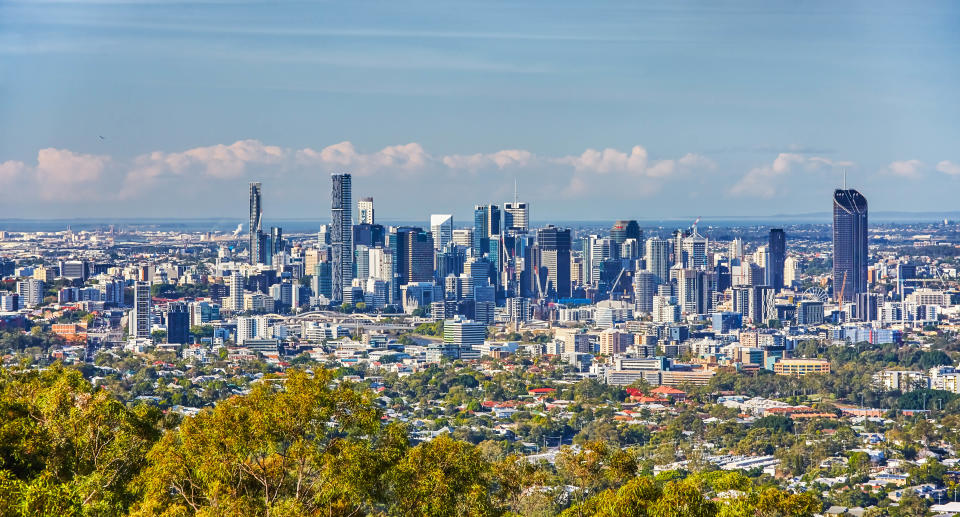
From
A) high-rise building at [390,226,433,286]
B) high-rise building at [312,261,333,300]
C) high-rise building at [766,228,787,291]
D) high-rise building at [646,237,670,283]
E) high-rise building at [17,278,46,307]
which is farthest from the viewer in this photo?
high-rise building at [646,237,670,283]

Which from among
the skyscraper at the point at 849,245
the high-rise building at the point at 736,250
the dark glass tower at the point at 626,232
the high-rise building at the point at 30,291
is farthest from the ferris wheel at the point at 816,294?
A: the high-rise building at the point at 30,291

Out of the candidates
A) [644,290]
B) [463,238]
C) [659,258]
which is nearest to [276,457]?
[644,290]

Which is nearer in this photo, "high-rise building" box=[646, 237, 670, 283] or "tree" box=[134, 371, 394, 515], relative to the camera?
"tree" box=[134, 371, 394, 515]

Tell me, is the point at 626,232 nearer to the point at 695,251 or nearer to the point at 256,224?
the point at 695,251

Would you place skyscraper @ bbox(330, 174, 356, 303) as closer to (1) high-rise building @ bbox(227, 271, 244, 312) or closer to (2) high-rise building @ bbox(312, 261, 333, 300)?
(2) high-rise building @ bbox(312, 261, 333, 300)

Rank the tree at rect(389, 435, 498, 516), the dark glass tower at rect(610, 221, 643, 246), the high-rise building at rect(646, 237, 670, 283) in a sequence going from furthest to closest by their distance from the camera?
the dark glass tower at rect(610, 221, 643, 246)
the high-rise building at rect(646, 237, 670, 283)
the tree at rect(389, 435, 498, 516)

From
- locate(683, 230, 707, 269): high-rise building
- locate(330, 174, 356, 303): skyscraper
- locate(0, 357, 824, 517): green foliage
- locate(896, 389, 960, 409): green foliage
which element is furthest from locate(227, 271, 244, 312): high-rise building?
locate(0, 357, 824, 517): green foliage

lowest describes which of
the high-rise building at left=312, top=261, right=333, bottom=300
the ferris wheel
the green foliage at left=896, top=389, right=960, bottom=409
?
the green foliage at left=896, top=389, right=960, bottom=409

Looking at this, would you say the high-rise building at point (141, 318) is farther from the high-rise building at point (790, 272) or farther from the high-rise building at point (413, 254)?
the high-rise building at point (790, 272)
